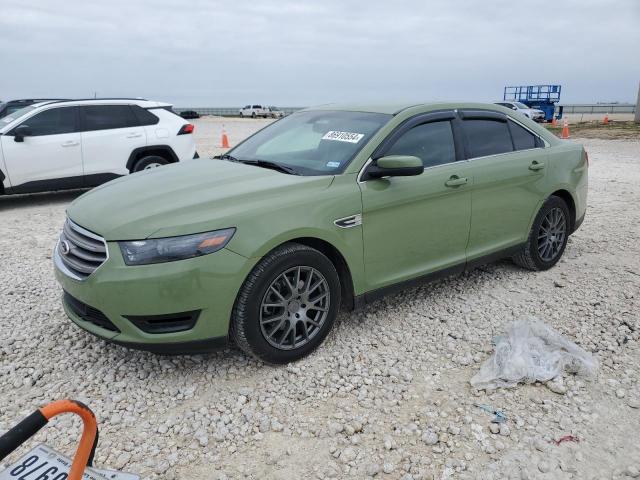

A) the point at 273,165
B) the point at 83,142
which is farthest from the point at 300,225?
the point at 83,142

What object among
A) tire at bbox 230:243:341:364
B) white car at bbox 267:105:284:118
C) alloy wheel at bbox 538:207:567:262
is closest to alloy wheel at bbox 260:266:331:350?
tire at bbox 230:243:341:364

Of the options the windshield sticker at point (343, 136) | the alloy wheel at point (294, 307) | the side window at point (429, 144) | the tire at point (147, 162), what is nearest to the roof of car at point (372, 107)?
the side window at point (429, 144)

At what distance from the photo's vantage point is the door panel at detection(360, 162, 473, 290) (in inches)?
146

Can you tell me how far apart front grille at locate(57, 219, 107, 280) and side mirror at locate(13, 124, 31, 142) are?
17.7ft

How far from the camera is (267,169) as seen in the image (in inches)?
153

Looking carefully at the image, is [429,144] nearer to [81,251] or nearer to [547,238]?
[547,238]

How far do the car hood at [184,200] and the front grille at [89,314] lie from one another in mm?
475

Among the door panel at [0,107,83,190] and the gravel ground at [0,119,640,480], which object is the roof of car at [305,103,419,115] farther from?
the door panel at [0,107,83,190]

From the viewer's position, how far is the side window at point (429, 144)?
13.1 feet

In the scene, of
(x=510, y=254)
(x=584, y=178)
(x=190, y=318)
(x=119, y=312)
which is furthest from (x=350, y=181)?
(x=584, y=178)

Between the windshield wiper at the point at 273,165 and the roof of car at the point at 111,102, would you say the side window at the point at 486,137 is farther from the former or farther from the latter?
the roof of car at the point at 111,102

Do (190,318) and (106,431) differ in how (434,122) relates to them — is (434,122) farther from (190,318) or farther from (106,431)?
(106,431)

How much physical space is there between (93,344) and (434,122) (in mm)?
3051

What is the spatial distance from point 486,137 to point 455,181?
722 millimetres
